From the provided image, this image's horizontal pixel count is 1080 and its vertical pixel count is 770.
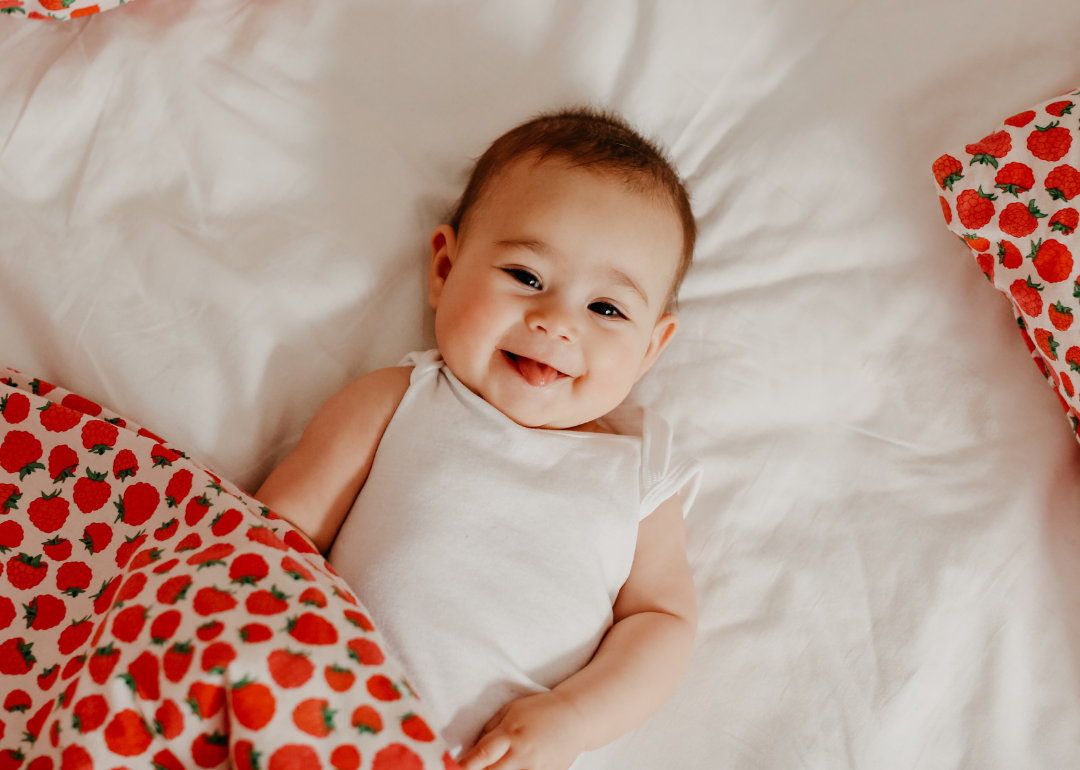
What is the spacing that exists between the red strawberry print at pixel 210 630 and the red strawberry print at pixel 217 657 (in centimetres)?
1

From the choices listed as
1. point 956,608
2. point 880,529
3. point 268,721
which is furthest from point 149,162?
point 956,608

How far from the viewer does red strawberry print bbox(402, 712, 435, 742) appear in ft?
2.63

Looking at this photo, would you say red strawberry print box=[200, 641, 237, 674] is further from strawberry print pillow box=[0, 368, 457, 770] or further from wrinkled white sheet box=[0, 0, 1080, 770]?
wrinkled white sheet box=[0, 0, 1080, 770]

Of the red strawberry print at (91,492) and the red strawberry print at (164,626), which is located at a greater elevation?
the red strawberry print at (164,626)

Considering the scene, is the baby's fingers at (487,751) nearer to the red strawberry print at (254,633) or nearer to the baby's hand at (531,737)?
the baby's hand at (531,737)

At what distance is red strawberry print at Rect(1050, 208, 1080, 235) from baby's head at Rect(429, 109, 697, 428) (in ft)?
1.79

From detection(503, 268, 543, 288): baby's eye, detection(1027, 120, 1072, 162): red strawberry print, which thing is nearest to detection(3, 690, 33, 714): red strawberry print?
detection(503, 268, 543, 288): baby's eye

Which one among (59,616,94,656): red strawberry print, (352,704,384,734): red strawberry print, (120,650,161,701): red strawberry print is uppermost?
(352,704,384,734): red strawberry print

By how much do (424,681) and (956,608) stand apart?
825 millimetres

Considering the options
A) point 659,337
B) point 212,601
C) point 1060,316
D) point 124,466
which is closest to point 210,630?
point 212,601

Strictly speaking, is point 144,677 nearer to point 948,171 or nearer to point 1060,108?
point 948,171

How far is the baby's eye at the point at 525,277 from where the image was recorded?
1.11 meters

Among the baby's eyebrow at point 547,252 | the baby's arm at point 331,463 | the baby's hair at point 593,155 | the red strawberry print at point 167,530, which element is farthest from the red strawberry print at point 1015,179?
the red strawberry print at point 167,530

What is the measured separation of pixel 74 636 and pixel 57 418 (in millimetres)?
297
